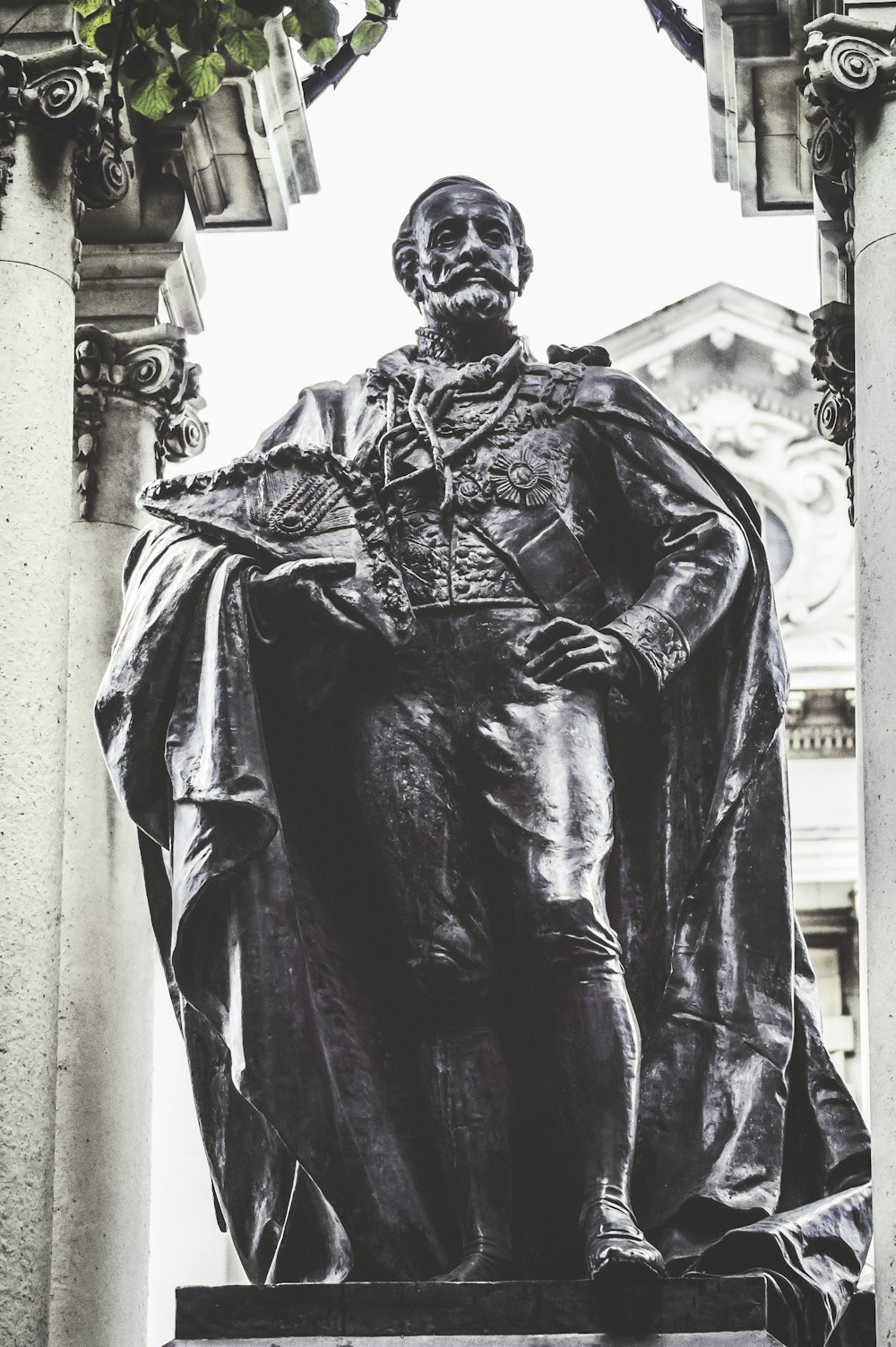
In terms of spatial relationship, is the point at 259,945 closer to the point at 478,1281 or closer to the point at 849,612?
the point at 478,1281

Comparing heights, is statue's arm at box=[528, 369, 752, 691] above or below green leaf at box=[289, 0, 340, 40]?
below

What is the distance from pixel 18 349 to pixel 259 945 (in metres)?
1.92

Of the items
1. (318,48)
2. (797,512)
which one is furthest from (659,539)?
(797,512)

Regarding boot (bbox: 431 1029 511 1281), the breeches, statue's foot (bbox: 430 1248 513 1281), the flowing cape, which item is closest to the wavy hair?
the flowing cape

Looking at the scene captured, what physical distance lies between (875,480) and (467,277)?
1.66 meters

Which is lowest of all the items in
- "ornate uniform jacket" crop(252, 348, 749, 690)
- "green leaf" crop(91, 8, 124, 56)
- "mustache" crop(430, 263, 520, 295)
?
"ornate uniform jacket" crop(252, 348, 749, 690)

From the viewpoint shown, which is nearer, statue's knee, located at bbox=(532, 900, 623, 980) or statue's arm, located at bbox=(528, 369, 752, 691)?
statue's knee, located at bbox=(532, 900, 623, 980)

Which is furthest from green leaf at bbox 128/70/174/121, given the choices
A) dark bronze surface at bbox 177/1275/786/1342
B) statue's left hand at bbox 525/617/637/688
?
dark bronze surface at bbox 177/1275/786/1342

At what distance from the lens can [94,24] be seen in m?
9.73

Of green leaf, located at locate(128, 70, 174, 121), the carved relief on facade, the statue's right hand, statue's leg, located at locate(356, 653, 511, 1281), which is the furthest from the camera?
the carved relief on facade

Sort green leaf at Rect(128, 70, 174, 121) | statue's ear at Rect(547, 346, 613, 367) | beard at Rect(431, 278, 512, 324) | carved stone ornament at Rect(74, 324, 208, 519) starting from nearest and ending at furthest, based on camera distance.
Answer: green leaf at Rect(128, 70, 174, 121) < beard at Rect(431, 278, 512, 324) < statue's ear at Rect(547, 346, 613, 367) < carved stone ornament at Rect(74, 324, 208, 519)

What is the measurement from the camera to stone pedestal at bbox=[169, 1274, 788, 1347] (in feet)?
29.2

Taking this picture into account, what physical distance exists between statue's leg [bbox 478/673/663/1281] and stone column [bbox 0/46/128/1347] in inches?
52.1

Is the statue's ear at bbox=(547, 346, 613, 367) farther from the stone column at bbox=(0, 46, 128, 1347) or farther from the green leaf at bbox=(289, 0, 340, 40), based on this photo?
the green leaf at bbox=(289, 0, 340, 40)
